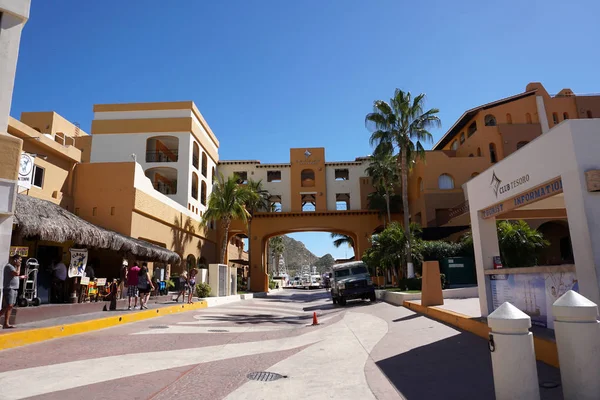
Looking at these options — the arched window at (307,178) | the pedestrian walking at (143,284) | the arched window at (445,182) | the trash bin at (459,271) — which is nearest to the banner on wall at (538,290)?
the pedestrian walking at (143,284)

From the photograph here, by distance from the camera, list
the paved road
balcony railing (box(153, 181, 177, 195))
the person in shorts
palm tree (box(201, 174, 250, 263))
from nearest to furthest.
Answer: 1. the paved road
2. the person in shorts
3. palm tree (box(201, 174, 250, 263))
4. balcony railing (box(153, 181, 177, 195))

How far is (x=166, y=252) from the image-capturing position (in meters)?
22.5

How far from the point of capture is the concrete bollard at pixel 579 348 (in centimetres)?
429

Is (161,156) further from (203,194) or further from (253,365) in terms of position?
(253,365)

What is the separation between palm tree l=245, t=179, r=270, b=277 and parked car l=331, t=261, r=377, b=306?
52.4ft

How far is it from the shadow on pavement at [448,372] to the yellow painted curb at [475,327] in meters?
0.17

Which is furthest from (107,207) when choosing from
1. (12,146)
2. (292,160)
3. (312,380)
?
(292,160)

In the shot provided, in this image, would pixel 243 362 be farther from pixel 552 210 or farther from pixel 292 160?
pixel 292 160

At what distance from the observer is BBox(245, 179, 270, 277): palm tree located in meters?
38.8

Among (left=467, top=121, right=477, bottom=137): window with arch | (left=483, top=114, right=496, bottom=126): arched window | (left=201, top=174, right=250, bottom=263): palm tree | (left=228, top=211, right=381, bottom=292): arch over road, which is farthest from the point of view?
(left=228, top=211, right=381, bottom=292): arch over road

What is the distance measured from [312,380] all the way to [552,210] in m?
9.41

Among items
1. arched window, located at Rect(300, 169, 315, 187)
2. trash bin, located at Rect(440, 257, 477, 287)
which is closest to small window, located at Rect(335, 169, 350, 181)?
arched window, located at Rect(300, 169, 315, 187)

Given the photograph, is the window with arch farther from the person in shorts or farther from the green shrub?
the person in shorts

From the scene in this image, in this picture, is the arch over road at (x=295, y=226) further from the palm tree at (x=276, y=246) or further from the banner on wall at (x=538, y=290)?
the palm tree at (x=276, y=246)
